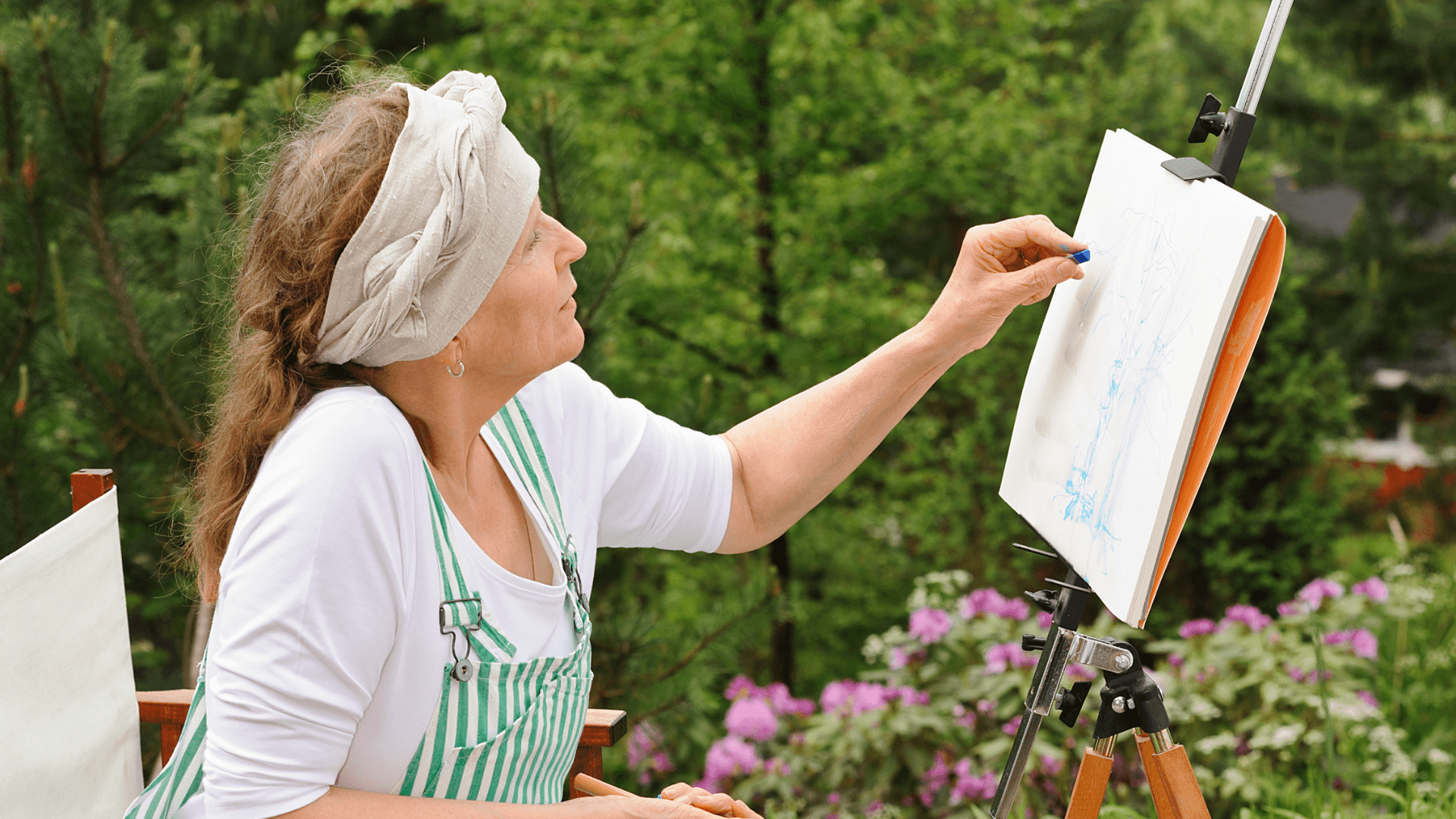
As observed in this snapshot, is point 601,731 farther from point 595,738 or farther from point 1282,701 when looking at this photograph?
point 1282,701

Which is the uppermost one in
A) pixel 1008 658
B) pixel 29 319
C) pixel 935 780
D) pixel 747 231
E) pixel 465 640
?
pixel 747 231

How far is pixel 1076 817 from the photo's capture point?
1.29 metres

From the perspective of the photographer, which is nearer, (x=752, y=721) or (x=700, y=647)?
(x=700, y=647)

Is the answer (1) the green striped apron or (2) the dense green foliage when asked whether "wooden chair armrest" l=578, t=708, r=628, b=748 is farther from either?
(2) the dense green foliage

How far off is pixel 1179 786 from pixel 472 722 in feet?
2.60

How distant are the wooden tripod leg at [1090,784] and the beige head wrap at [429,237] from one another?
2.88 ft

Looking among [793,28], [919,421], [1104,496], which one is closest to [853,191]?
[793,28]

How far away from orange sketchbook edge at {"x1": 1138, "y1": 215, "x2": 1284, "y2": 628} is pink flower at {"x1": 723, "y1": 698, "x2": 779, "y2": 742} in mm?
1619

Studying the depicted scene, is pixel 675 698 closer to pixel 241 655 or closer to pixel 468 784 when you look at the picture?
pixel 468 784

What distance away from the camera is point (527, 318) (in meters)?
1.08

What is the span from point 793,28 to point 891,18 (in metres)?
0.75

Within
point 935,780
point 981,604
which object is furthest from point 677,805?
point 981,604

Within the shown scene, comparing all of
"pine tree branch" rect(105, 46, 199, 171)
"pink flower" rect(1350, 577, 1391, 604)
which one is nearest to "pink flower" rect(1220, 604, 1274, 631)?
"pink flower" rect(1350, 577, 1391, 604)

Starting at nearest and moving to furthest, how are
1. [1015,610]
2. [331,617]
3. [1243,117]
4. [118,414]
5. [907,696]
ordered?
[331,617] → [1243,117] → [118,414] → [907,696] → [1015,610]
